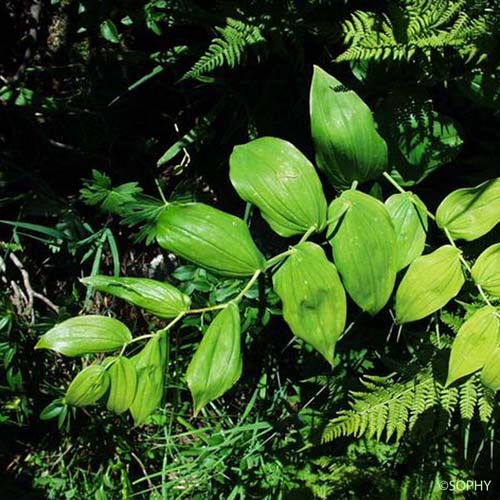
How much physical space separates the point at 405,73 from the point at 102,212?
847mm

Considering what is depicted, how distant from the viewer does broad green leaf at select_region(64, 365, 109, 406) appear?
108 centimetres

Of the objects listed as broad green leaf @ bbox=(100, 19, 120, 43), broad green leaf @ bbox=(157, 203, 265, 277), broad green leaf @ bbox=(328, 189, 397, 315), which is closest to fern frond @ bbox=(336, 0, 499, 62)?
broad green leaf @ bbox=(328, 189, 397, 315)

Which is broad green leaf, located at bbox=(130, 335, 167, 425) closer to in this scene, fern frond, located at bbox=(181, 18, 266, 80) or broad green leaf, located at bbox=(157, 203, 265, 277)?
broad green leaf, located at bbox=(157, 203, 265, 277)

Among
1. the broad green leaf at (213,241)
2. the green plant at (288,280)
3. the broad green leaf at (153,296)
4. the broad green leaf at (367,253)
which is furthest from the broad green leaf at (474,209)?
the broad green leaf at (153,296)

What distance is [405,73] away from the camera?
140 centimetres

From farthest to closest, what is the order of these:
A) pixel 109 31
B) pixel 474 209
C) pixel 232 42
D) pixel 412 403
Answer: pixel 109 31 → pixel 412 403 → pixel 232 42 → pixel 474 209

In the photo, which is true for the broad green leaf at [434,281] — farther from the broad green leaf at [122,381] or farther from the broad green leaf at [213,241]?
the broad green leaf at [122,381]

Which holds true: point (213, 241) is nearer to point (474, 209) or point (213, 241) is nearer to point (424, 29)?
point (474, 209)

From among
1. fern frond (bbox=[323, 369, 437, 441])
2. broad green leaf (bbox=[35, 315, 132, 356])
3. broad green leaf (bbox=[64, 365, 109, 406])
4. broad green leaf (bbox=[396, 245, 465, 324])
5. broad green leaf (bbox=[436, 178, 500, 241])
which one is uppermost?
broad green leaf (bbox=[436, 178, 500, 241])

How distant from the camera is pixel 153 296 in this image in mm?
1119

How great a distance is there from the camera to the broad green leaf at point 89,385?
3.53 ft

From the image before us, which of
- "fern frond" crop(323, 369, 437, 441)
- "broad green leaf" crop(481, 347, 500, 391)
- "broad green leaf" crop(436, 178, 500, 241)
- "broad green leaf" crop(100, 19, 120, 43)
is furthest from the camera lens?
"broad green leaf" crop(100, 19, 120, 43)

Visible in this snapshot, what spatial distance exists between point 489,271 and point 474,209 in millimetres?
147

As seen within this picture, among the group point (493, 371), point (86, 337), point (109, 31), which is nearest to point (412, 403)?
point (493, 371)
